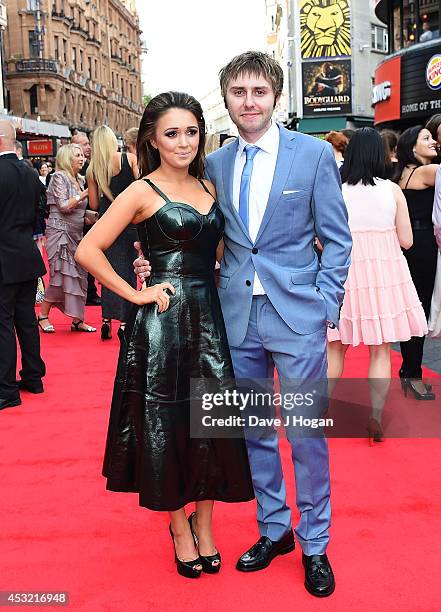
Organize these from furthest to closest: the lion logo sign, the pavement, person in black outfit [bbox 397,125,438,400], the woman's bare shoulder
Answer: the lion logo sign
the pavement
person in black outfit [bbox 397,125,438,400]
the woman's bare shoulder

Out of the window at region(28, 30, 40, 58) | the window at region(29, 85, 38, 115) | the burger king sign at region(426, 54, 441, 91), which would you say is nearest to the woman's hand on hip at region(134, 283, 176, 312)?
the burger king sign at region(426, 54, 441, 91)

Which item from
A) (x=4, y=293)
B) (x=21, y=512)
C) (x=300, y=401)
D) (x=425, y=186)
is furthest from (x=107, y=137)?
(x=300, y=401)

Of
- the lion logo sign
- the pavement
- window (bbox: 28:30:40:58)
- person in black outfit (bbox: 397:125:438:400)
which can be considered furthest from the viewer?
window (bbox: 28:30:40:58)

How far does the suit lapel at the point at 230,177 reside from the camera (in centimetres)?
291

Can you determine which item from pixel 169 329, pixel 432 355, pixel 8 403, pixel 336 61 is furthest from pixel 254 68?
pixel 336 61

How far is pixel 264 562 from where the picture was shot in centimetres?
305

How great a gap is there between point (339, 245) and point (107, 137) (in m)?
4.33

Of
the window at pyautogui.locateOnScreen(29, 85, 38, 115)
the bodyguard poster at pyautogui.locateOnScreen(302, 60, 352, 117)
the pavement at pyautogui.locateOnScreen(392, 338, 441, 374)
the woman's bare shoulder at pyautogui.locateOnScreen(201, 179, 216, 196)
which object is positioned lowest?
the pavement at pyautogui.locateOnScreen(392, 338, 441, 374)

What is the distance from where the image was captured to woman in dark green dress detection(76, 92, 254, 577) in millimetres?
2783

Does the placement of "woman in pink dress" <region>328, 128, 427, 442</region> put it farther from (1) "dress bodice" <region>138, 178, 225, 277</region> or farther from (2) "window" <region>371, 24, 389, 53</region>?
(2) "window" <region>371, 24, 389, 53</region>

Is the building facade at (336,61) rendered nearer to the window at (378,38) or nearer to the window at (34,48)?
the window at (378,38)

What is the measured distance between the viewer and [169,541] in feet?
11.0

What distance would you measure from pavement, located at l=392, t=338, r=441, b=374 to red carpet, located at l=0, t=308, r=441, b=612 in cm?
197

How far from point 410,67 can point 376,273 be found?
19.3 meters
